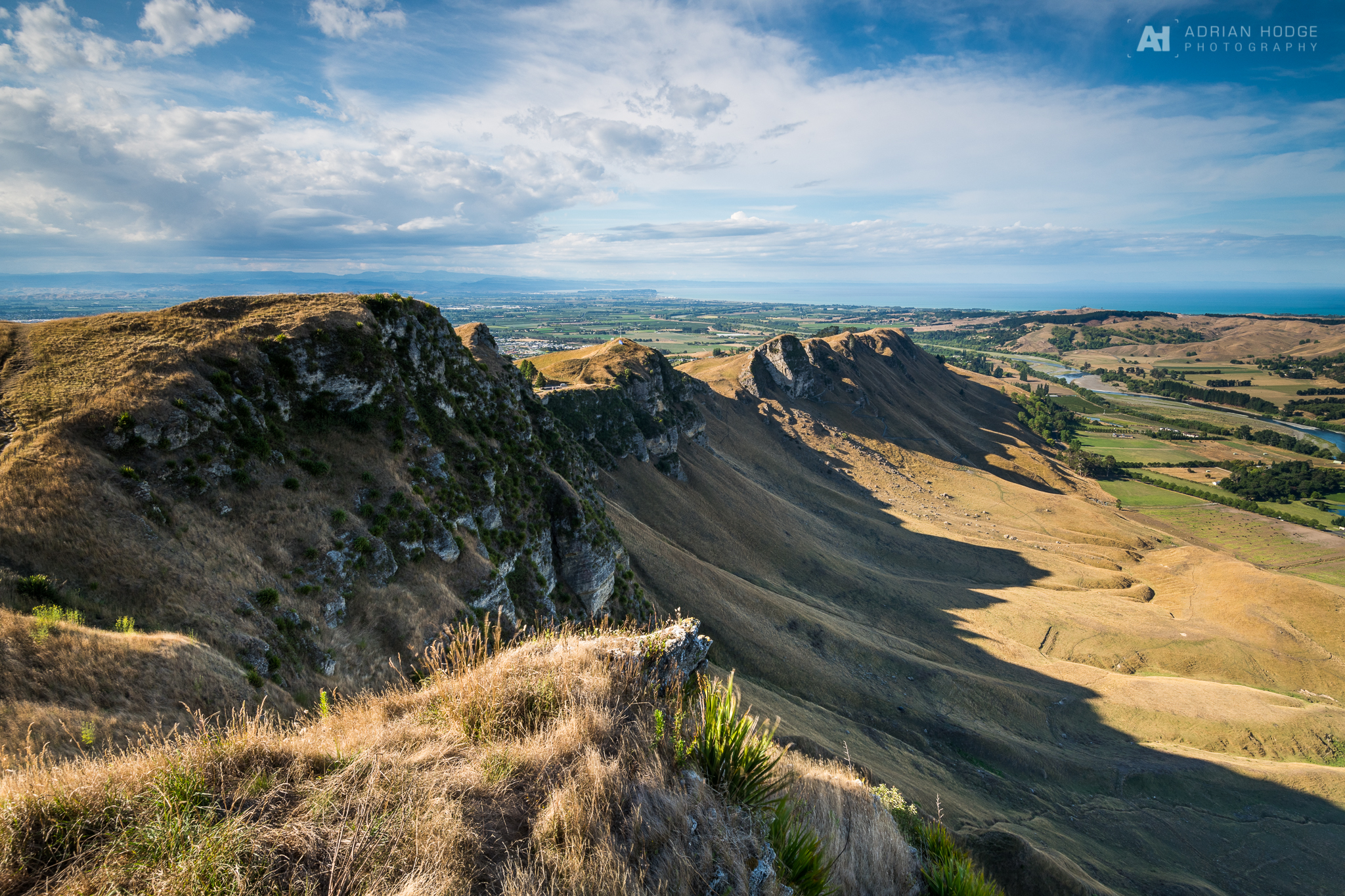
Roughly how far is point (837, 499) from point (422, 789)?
8882 centimetres

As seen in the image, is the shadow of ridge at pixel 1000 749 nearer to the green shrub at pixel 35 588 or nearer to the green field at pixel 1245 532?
the green shrub at pixel 35 588

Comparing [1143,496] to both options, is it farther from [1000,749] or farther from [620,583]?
[620,583]

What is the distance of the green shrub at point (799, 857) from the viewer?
7.29m

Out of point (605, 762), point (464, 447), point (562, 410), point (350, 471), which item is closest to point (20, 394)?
point (350, 471)

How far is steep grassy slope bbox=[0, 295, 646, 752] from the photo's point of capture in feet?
50.4

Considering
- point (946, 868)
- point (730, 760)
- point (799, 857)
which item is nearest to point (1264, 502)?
point (946, 868)

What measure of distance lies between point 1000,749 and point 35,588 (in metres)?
51.8

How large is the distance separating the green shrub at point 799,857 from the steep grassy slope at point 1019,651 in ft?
55.5

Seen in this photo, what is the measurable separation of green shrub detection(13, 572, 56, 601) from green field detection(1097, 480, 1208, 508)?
151428mm

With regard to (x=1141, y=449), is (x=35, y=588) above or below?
above

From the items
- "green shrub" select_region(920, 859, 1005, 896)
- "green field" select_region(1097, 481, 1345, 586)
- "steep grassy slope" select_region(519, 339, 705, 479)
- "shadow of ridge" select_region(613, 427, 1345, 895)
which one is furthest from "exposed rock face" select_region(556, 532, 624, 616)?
"green field" select_region(1097, 481, 1345, 586)

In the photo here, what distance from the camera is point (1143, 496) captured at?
122688mm

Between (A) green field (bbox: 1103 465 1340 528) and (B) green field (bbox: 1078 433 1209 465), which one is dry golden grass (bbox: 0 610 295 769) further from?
(B) green field (bbox: 1078 433 1209 465)

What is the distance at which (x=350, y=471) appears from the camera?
2380cm
